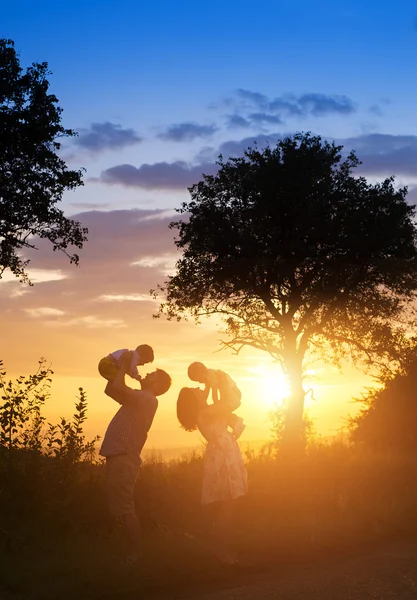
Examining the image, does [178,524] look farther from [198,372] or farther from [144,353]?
[144,353]

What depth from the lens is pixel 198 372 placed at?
45.5 ft

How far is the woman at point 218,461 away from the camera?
44.8ft

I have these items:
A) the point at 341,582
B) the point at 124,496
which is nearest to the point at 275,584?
the point at 341,582

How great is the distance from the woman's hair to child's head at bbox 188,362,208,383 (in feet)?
0.84

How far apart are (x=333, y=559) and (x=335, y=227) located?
20.5 meters

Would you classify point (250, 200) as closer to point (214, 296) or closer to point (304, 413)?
point (214, 296)

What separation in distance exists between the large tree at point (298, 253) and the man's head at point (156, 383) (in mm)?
19085

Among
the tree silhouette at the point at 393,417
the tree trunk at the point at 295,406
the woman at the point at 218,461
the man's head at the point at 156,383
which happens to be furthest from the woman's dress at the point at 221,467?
the tree silhouette at the point at 393,417

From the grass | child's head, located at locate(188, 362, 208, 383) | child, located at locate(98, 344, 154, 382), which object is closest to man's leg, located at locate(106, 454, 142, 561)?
the grass

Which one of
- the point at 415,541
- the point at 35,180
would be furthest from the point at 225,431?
the point at 35,180

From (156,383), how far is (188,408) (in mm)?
784

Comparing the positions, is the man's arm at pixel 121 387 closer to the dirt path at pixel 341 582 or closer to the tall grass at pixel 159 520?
the tall grass at pixel 159 520

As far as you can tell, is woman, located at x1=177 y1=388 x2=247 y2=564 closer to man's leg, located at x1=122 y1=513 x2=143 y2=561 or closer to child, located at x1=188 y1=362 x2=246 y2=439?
child, located at x1=188 y1=362 x2=246 y2=439

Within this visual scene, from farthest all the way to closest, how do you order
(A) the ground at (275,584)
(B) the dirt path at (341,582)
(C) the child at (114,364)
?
(C) the child at (114,364) < (A) the ground at (275,584) < (B) the dirt path at (341,582)
